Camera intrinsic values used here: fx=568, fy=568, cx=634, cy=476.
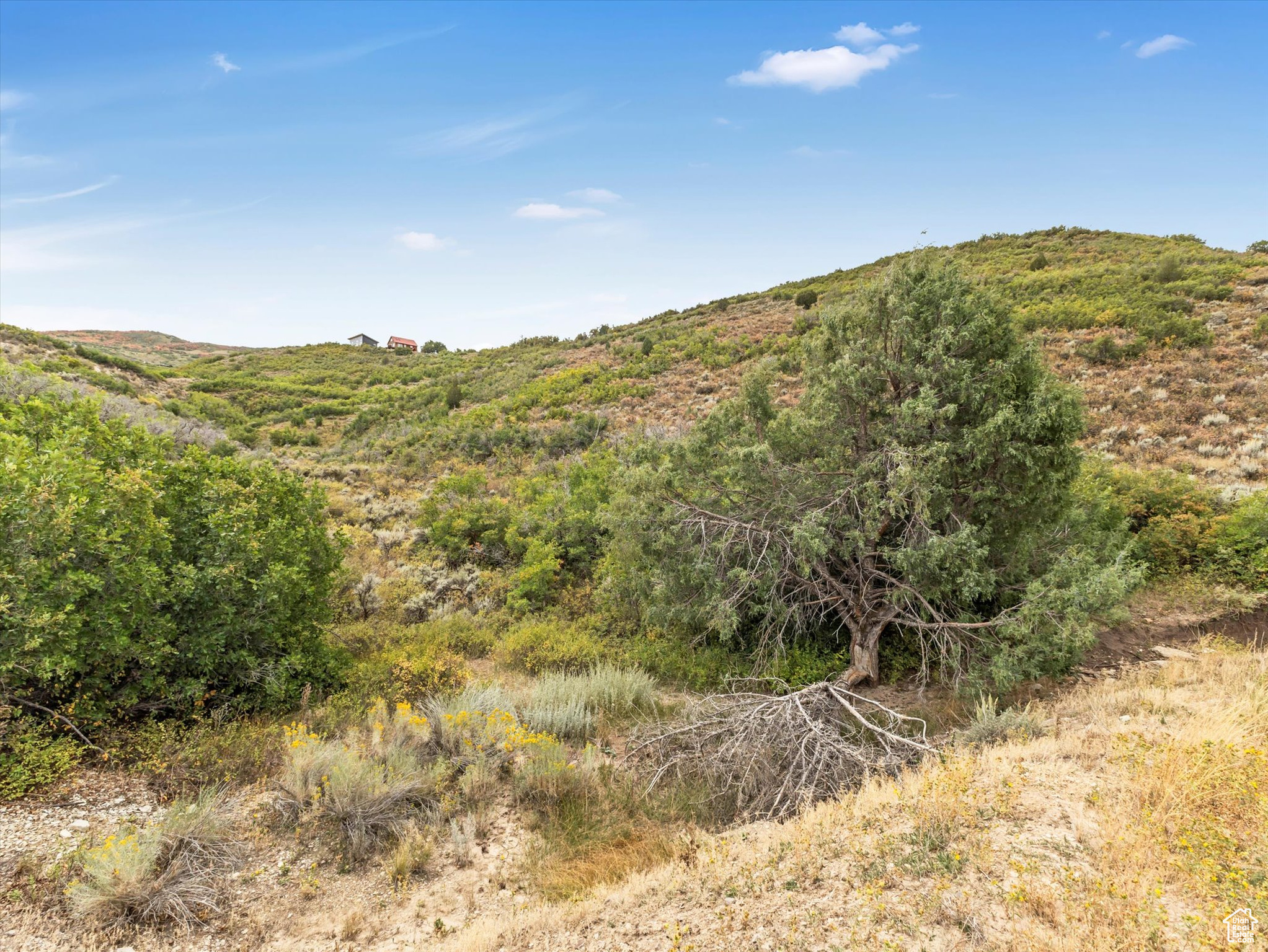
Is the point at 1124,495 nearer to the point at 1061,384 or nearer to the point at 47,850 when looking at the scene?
the point at 1061,384

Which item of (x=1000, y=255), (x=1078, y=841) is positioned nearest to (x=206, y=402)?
(x=1078, y=841)

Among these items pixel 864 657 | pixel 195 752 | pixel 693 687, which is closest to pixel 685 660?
pixel 693 687

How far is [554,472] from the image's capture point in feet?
52.9

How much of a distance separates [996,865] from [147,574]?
7.00 metres

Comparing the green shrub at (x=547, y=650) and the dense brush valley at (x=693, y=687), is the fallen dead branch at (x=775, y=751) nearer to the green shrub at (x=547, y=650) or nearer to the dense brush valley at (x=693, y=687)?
the dense brush valley at (x=693, y=687)

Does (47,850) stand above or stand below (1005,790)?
above

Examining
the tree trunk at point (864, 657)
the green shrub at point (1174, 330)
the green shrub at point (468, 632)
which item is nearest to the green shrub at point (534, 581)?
the green shrub at point (468, 632)

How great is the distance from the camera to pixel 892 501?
265 inches

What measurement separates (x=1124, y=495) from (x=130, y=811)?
14.4 meters

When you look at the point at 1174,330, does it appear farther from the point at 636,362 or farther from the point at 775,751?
the point at 775,751

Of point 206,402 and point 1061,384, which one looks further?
point 206,402

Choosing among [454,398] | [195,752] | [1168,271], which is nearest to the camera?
[195,752]

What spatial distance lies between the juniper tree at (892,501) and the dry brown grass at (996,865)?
1950 millimetres

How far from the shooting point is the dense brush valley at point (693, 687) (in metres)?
3.61
